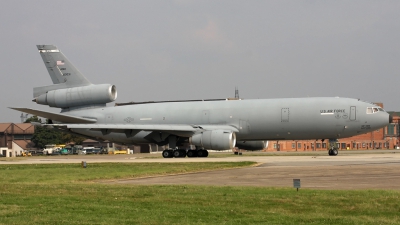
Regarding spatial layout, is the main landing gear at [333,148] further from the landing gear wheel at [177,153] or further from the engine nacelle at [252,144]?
the landing gear wheel at [177,153]

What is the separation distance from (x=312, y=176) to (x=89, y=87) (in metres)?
31.7

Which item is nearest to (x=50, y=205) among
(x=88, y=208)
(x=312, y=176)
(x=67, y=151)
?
(x=88, y=208)

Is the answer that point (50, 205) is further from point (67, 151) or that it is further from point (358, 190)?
point (67, 151)

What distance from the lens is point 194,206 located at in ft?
42.4

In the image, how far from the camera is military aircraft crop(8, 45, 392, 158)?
138 ft

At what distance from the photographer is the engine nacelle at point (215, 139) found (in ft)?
137

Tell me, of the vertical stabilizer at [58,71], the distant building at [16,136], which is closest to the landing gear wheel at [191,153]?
the vertical stabilizer at [58,71]

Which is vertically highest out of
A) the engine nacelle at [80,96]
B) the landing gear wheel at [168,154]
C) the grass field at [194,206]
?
the engine nacelle at [80,96]

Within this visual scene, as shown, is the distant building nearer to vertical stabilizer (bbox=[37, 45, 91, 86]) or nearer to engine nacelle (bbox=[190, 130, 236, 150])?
vertical stabilizer (bbox=[37, 45, 91, 86])

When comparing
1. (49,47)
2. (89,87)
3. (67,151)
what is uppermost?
(49,47)

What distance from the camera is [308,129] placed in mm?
42406

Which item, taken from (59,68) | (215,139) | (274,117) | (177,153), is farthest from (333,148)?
(59,68)

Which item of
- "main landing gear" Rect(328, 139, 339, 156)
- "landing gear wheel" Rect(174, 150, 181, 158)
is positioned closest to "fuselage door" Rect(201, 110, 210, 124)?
"landing gear wheel" Rect(174, 150, 181, 158)

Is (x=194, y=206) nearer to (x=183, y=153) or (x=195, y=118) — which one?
(x=183, y=153)
